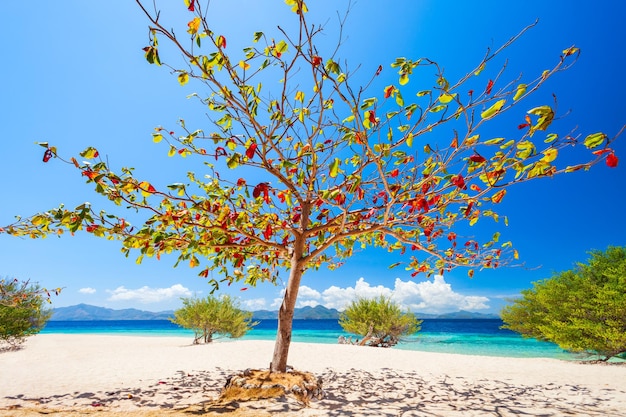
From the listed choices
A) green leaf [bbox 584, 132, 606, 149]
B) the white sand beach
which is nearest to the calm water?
the white sand beach

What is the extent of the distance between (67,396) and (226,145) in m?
5.48

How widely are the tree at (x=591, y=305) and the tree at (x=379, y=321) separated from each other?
6663mm

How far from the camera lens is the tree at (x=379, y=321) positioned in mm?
18703

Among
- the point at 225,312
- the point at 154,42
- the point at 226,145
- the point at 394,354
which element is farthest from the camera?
the point at 225,312

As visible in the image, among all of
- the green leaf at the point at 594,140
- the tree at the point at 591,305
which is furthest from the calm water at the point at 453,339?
the green leaf at the point at 594,140

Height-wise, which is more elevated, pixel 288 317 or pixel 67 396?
pixel 288 317

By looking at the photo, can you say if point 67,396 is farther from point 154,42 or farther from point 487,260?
point 487,260

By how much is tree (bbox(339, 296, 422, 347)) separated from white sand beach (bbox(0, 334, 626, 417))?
7.08 metres

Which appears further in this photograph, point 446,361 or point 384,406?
point 446,361

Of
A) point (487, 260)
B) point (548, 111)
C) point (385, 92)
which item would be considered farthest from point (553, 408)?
point (385, 92)

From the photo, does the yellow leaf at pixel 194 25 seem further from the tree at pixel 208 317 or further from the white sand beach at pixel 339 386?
the tree at pixel 208 317

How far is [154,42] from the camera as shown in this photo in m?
2.98

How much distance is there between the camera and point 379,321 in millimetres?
18922

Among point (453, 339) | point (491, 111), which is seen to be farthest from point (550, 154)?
point (453, 339)
